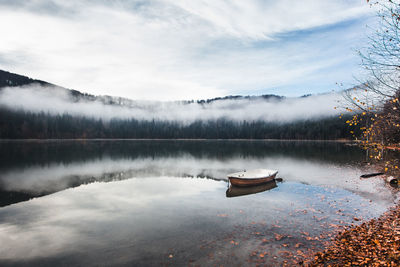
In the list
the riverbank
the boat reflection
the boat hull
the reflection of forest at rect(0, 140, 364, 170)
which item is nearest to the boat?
the boat hull

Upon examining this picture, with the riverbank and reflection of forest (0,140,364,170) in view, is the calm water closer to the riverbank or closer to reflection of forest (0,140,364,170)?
the riverbank

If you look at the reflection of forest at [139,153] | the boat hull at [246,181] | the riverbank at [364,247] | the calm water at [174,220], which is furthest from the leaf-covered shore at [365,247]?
the reflection of forest at [139,153]

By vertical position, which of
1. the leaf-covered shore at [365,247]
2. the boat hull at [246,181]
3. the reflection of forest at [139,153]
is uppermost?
the leaf-covered shore at [365,247]

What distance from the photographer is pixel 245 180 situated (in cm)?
2792

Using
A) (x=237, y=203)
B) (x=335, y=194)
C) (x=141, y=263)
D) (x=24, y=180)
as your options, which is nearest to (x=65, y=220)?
(x=141, y=263)

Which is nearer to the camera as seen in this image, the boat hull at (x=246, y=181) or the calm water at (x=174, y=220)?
the calm water at (x=174, y=220)

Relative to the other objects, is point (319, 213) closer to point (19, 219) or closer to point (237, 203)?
point (237, 203)

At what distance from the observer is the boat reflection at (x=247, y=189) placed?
25703mm

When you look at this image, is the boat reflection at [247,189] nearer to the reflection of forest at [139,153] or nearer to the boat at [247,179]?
the boat at [247,179]

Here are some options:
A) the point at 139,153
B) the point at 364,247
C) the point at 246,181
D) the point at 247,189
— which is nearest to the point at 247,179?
the point at 246,181

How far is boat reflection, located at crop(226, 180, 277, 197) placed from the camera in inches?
1012

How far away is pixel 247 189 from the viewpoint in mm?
27625

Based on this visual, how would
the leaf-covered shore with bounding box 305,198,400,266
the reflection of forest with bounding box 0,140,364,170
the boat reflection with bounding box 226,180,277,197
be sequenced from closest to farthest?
1. the leaf-covered shore with bounding box 305,198,400,266
2. the boat reflection with bounding box 226,180,277,197
3. the reflection of forest with bounding box 0,140,364,170

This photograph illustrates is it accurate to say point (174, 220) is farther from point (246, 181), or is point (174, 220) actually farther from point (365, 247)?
point (246, 181)
